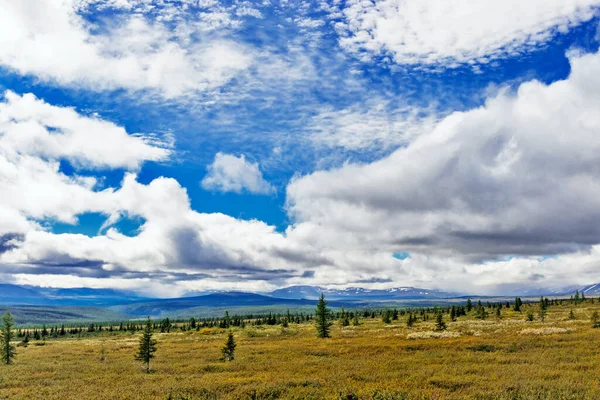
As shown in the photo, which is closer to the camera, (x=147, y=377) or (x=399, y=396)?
(x=399, y=396)

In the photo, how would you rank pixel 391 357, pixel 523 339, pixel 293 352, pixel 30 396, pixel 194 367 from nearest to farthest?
pixel 30 396 → pixel 391 357 → pixel 194 367 → pixel 523 339 → pixel 293 352

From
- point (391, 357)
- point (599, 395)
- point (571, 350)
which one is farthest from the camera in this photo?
point (391, 357)

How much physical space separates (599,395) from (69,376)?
38565mm

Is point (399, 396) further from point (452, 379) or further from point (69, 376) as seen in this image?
point (69, 376)

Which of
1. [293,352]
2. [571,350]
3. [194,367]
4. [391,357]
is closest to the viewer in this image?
[571,350]

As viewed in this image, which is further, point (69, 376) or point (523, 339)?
point (523, 339)

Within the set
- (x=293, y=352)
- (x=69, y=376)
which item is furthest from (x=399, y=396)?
(x=69, y=376)

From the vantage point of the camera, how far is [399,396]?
59.3ft

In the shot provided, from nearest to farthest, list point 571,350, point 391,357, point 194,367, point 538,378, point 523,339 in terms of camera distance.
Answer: point 538,378
point 571,350
point 391,357
point 194,367
point 523,339

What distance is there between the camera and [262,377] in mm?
27188

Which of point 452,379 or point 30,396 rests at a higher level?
point 452,379

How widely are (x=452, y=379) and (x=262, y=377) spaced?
1212 cm

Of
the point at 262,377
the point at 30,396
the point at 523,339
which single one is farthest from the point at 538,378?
the point at 30,396

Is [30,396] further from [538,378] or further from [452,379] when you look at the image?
[538,378]
